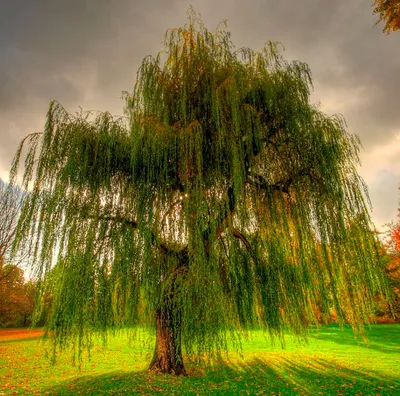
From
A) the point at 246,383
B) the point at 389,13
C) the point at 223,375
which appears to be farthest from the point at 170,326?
the point at 389,13

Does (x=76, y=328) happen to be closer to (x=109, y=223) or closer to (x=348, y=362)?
(x=109, y=223)

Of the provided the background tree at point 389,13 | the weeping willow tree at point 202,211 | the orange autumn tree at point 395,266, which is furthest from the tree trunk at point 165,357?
the orange autumn tree at point 395,266

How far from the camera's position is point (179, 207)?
437 centimetres

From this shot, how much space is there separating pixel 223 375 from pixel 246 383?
801mm

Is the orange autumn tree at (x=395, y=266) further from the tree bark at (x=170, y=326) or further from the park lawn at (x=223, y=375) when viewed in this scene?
the tree bark at (x=170, y=326)

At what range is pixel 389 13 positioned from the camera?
4.47 m

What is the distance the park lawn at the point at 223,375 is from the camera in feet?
17.9

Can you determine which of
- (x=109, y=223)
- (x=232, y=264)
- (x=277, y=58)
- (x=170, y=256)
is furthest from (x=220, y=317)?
(x=277, y=58)

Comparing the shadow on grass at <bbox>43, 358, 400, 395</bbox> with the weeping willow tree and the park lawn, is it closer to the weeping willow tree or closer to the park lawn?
the park lawn

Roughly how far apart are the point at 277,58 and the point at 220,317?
4.65m

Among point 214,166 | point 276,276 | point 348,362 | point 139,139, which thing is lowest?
point 348,362

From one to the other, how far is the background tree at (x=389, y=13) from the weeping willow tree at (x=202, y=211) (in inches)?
55.8

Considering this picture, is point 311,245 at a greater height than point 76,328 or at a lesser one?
greater

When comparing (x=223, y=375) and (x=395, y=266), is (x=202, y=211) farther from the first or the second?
(x=395, y=266)
